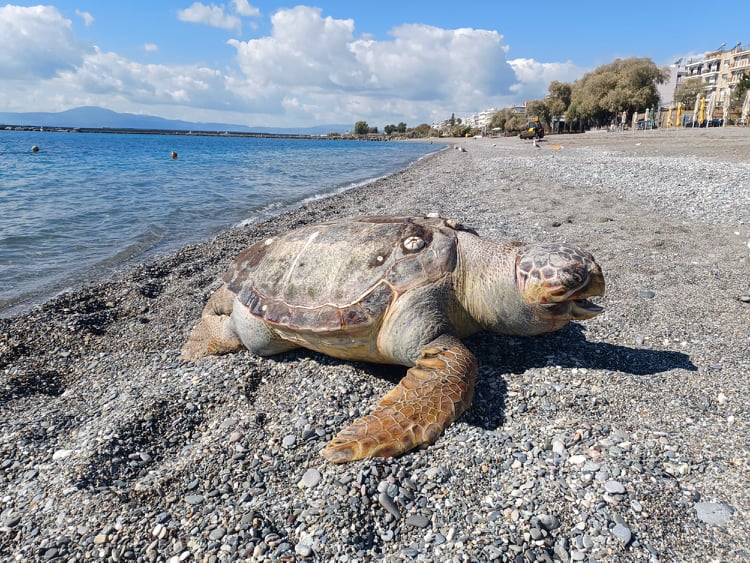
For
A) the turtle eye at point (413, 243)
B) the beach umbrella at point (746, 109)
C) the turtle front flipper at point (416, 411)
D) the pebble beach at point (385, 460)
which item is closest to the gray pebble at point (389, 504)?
the pebble beach at point (385, 460)

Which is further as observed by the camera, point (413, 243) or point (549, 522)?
point (413, 243)

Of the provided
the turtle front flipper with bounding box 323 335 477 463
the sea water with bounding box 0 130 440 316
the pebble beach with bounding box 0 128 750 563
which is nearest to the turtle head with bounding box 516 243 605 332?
the pebble beach with bounding box 0 128 750 563

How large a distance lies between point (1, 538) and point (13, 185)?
73.0 ft

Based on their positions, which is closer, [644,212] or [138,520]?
[138,520]

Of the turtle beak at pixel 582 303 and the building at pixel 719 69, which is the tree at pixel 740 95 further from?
the turtle beak at pixel 582 303

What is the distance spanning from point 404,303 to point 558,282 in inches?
44.6

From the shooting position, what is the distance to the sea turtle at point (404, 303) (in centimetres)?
285

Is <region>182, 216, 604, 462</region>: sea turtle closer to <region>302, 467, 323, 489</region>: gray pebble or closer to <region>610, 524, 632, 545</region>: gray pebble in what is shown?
<region>302, 467, 323, 489</region>: gray pebble

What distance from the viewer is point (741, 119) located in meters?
36.5

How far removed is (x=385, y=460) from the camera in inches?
103

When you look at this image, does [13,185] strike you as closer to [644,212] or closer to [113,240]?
[113,240]

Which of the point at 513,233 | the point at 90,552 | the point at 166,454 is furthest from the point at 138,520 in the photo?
the point at 513,233

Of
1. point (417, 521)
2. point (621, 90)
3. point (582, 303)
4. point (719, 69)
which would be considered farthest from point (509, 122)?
point (417, 521)

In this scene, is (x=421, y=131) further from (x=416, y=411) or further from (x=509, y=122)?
(x=416, y=411)
